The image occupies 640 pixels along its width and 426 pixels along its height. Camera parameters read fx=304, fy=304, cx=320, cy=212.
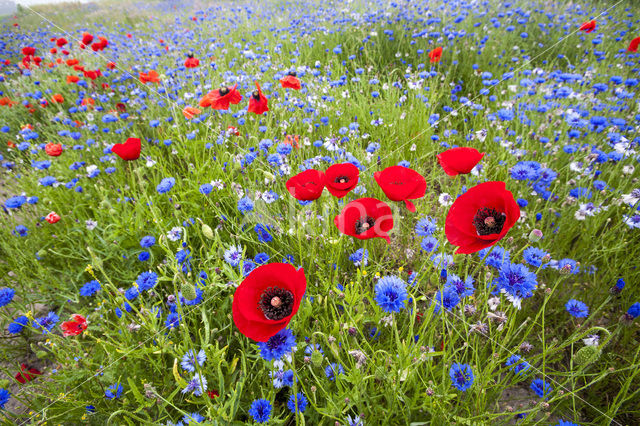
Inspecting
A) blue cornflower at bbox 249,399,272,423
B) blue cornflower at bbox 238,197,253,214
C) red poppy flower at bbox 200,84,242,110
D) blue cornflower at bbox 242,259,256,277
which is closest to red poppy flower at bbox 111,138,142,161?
red poppy flower at bbox 200,84,242,110

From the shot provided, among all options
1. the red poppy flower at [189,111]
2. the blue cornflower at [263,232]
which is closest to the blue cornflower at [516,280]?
the blue cornflower at [263,232]

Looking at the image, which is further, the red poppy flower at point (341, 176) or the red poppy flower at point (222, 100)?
the red poppy flower at point (222, 100)

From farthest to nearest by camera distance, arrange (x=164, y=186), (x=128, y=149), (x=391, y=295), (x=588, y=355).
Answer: (x=164, y=186), (x=128, y=149), (x=391, y=295), (x=588, y=355)

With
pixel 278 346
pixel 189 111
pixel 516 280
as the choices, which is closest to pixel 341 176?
pixel 278 346

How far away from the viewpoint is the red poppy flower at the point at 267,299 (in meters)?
0.76

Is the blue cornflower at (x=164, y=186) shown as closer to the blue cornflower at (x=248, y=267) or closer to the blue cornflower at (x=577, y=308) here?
the blue cornflower at (x=248, y=267)

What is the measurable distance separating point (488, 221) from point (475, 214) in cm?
4

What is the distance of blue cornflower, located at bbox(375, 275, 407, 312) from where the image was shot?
1058 mm

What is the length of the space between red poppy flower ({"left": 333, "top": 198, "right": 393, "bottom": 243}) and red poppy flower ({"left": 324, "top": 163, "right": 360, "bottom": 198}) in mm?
53

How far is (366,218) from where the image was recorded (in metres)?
1.08

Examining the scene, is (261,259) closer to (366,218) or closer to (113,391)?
(366,218)

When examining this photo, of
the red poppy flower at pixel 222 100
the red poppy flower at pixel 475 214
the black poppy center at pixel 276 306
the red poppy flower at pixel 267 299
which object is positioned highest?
the red poppy flower at pixel 222 100

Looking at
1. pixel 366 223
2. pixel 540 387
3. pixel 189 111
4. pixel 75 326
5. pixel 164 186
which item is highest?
pixel 189 111

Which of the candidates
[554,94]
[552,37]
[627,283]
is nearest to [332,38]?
[554,94]
